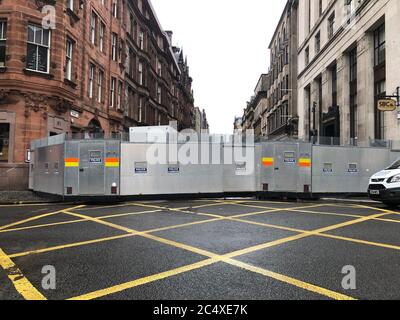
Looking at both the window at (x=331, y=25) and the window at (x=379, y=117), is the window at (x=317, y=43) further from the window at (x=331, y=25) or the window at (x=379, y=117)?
the window at (x=379, y=117)

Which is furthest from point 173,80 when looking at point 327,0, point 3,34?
point 3,34

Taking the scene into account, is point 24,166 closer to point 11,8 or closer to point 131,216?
point 11,8

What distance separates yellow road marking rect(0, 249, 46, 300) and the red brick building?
30.3 ft

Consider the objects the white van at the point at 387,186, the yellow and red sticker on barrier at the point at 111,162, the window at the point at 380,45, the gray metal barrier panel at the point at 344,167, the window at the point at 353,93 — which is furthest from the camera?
the window at the point at 353,93

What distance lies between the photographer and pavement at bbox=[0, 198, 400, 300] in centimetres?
388

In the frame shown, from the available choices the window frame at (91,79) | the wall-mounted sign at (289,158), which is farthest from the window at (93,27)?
the wall-mounted sign at (289,158)

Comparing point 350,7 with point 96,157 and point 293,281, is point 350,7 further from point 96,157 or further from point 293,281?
point 293,281

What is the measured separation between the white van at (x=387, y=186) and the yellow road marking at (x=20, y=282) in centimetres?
1121

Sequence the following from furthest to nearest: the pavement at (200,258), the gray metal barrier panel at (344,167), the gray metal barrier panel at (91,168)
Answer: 1. the gray metal barrier panel at (344,167)
2. the gray metal barrier panel at (91,168)
3. the pavement at (200,258)

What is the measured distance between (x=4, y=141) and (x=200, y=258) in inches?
616

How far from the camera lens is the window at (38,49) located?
17.3 metres

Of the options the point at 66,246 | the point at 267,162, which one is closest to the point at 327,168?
the point at 267,162

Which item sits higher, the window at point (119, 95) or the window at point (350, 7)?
the window at point (350, 7)

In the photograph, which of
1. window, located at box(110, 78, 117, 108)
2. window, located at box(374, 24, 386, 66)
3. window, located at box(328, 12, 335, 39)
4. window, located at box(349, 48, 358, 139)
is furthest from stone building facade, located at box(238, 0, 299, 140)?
window, located at box(110, 78, 117, 108)
